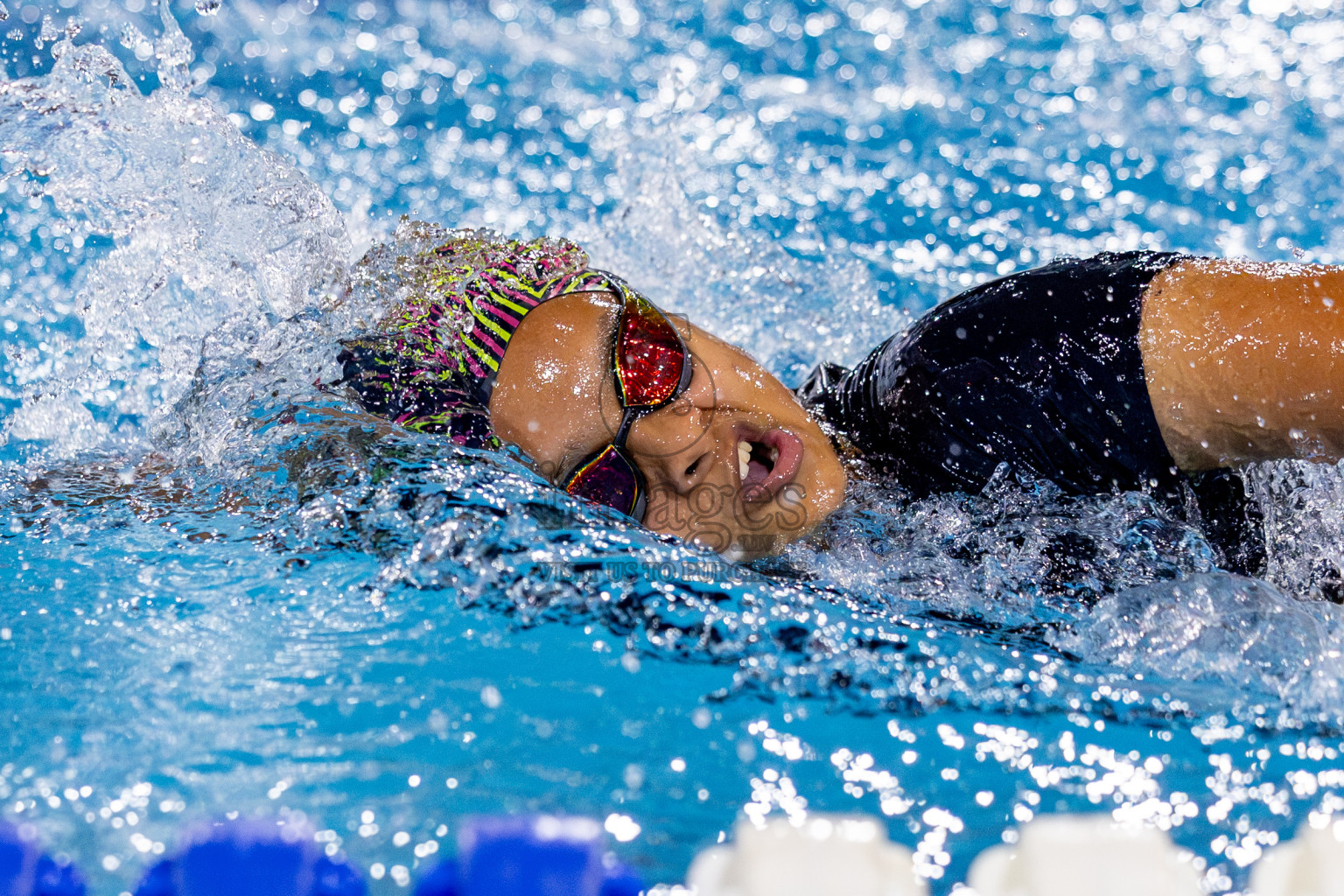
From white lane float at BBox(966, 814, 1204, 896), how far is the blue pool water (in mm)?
51

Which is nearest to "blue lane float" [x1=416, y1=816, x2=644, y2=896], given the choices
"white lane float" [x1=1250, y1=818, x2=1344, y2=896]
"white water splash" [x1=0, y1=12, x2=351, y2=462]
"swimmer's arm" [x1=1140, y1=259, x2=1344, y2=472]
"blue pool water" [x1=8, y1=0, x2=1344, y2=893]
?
"blue pool water" [x1=8, y1=0, x2=1344, y2=893]

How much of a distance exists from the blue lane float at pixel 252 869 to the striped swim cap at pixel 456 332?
82 cm

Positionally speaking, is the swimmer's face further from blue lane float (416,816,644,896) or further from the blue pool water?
blue lane float (416,816,644,896)

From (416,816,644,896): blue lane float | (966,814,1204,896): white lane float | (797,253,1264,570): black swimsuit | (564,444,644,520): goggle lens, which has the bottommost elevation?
(416,816,644,896): blue lane float

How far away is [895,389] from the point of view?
151cm

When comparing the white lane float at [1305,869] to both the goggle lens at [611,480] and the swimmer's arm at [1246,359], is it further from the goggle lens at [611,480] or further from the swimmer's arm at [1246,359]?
the goggle lens at [611,480]

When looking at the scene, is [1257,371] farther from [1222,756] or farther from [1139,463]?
[1222,756]

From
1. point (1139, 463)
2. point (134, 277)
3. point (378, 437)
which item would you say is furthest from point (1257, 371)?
point (134, 277)

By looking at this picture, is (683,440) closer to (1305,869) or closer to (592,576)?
(592,576)

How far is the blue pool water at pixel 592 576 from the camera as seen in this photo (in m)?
0.89

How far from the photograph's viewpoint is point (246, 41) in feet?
12.5

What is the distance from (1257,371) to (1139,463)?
203 millimetres

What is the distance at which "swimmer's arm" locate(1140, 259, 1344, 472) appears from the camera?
4.03ft

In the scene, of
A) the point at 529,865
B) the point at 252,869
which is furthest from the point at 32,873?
the point at 529,865
